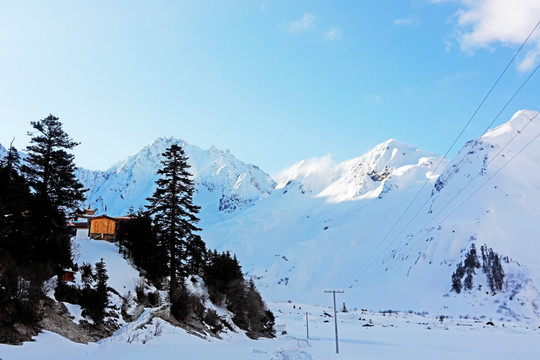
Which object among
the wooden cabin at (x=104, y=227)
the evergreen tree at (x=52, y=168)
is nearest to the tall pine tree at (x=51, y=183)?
the evergreen tree at (x=52, y=168)

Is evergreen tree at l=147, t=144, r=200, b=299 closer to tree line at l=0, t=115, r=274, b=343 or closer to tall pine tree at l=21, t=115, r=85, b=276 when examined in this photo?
tree line at l=0, t=115, r=274, b=343

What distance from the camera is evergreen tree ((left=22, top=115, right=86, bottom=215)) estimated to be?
31656mm

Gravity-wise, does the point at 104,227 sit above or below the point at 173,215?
above

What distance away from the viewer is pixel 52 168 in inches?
1268

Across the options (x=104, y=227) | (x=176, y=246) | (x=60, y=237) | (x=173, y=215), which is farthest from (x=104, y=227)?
(x=60, y=237)

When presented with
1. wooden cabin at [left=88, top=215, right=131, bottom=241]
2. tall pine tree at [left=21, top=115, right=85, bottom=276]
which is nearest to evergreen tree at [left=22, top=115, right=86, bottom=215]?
tall pine tree at [left=21, top=115, right=85, bottom=276]

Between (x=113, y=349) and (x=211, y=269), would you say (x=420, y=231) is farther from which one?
(x=113, y=349)

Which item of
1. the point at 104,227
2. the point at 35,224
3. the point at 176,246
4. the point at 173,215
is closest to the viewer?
the point at 35,224

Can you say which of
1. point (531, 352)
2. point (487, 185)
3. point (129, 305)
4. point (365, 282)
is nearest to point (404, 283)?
point (365, 282)

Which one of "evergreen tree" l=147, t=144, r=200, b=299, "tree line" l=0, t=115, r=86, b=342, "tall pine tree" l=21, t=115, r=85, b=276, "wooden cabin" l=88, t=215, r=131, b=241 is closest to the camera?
"tree line" l=0, t=115, r=86, b=342

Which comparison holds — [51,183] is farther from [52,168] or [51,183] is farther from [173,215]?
[173,215]

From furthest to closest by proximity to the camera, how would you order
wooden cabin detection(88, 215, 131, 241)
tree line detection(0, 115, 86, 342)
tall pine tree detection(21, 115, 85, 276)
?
wooden cabin detection(88, 215, 131, 241)
tall pine tree detection(21, 115, 85, 276)
tree line detection(0, 115, 86, 342)

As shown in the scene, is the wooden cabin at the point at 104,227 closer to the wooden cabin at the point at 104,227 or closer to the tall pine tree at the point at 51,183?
the wooden cabin at the point at 104,227

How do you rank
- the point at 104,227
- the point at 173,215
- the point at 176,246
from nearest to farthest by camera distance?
the point at 173,215 → the point at 176,246 → the point at 104,227
